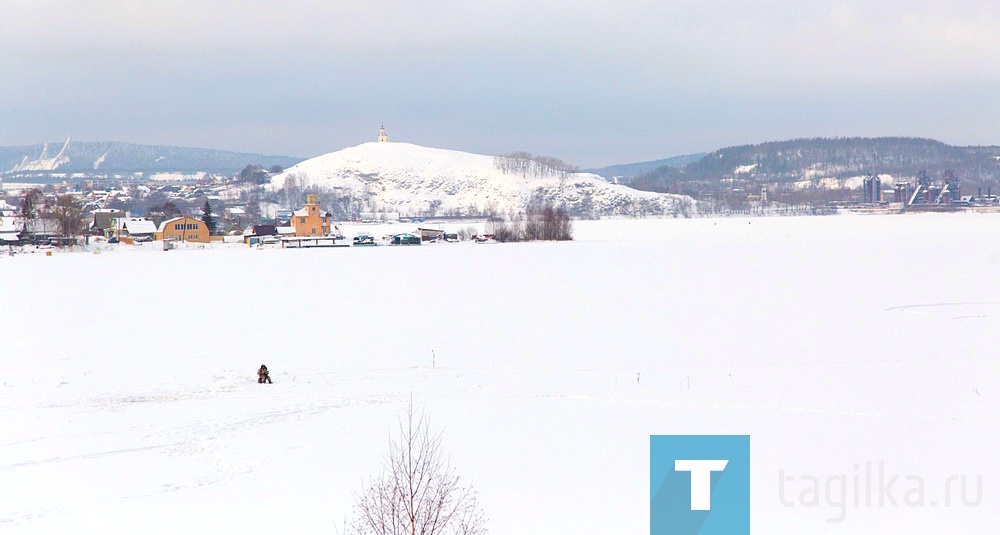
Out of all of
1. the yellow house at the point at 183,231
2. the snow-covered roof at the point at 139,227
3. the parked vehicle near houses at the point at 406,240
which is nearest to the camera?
the parked vehicle near houses at the point at 406,240

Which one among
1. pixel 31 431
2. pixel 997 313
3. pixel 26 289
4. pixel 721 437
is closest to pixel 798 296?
pixel 997 313

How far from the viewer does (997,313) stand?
31078mm

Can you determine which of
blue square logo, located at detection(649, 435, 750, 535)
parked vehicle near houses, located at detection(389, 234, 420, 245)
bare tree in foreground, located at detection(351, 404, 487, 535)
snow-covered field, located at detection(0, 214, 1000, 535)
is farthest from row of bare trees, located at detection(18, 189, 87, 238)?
blue square logo, located at detection(649, 435, 750, 535)

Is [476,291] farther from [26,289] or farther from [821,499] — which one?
[821,499]

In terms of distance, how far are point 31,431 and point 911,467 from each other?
1437 cm

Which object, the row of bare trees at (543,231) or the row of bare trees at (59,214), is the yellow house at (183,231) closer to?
the row of bare trees at (59,214)

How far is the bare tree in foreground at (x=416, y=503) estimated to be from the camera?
970 centimetres

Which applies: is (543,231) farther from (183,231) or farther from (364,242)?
(183,231)

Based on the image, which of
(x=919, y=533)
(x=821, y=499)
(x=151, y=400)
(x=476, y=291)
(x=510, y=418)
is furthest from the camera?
(x=476, y=291)

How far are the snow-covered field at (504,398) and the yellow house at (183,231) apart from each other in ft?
203

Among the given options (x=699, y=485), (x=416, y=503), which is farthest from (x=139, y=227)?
(x=416, y=503)

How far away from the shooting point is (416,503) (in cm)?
1098

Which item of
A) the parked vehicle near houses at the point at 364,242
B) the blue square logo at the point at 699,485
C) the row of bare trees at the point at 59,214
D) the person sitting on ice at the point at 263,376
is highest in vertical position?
the row of bare trees at the point at 59,214

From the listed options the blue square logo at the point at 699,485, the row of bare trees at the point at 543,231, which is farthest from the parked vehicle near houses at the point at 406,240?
the blue square logo at the point at 699,485
